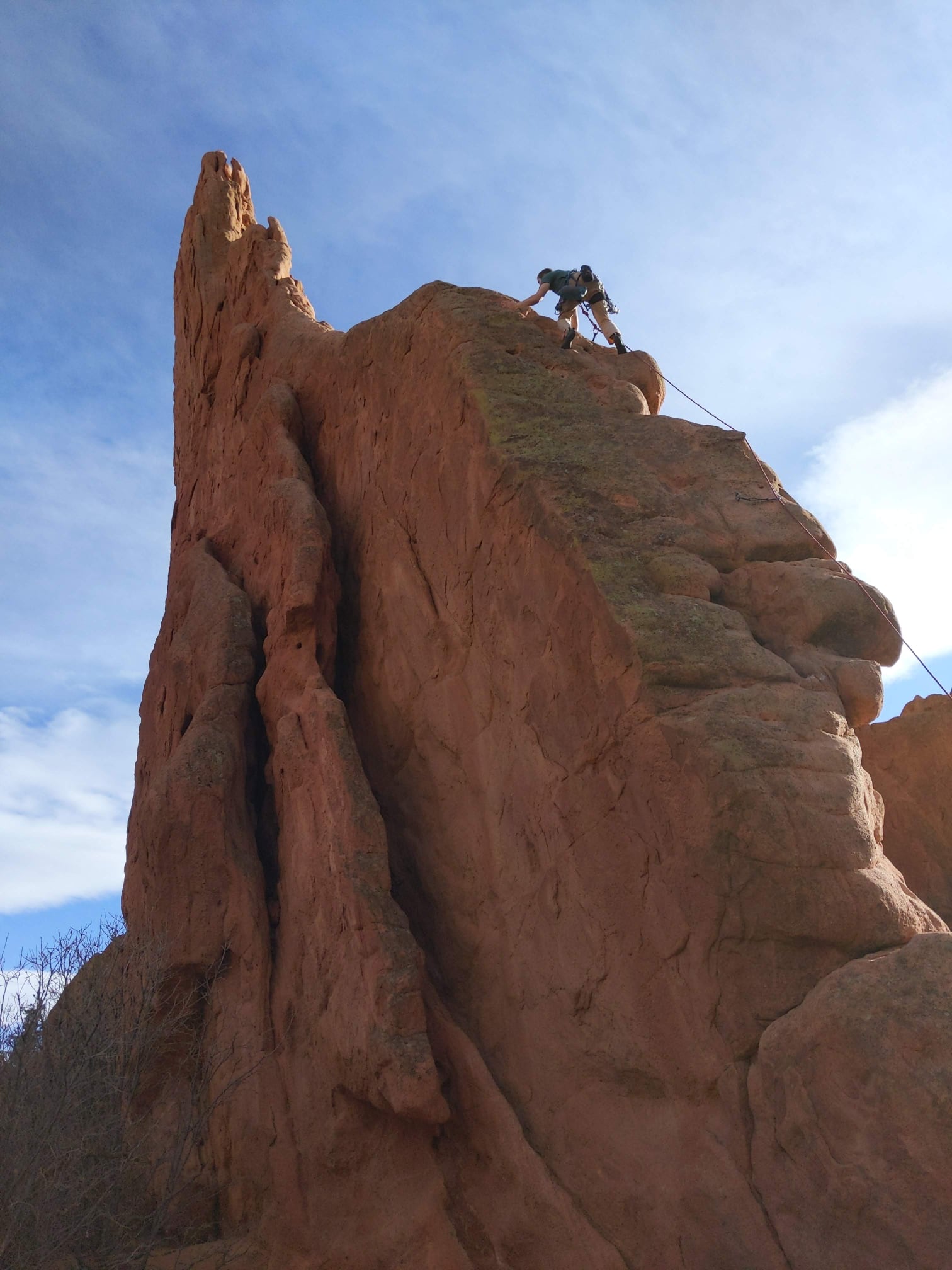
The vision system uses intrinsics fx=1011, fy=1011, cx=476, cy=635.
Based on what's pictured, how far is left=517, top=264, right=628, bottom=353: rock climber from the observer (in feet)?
40.6

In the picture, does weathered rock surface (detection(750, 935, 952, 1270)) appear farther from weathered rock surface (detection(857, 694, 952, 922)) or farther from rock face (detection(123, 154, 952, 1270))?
weathered rock surface (detection(857, 694, 952, 922))

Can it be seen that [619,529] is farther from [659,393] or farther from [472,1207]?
[472,1207]

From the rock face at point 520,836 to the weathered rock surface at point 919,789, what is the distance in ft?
12.3

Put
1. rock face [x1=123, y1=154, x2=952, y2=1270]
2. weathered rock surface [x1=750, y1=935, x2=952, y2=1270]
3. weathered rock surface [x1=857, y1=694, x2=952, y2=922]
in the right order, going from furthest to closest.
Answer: weathered rock surface [x1=857, y1=694, x2=952, y2=922], rock face [x1=123, y1=154, x2=952, y2=1270], weathered rock surface [x1=750, y1=935, x2=952, y2=1270]

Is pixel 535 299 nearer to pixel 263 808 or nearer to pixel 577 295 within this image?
pixel 577 295

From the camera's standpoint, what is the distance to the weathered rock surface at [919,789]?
11.2 m

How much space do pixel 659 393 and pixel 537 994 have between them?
7024mm

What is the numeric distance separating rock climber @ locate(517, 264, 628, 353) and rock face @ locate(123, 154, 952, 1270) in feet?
3.23

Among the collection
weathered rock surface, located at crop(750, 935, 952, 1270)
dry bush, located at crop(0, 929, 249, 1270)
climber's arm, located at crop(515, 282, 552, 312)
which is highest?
climber's arm, located at crop(515, 282, 552, 312)

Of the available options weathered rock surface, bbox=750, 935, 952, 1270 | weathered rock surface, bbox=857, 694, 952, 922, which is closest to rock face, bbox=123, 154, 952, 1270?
weathered rock surface, bbox=750, 935, 952, 1270

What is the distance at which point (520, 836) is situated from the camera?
8625 mm

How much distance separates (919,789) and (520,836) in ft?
18.7

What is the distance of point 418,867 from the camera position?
9.62 meters

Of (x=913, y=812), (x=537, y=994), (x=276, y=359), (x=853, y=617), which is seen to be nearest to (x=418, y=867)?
(x=537, y=994)
